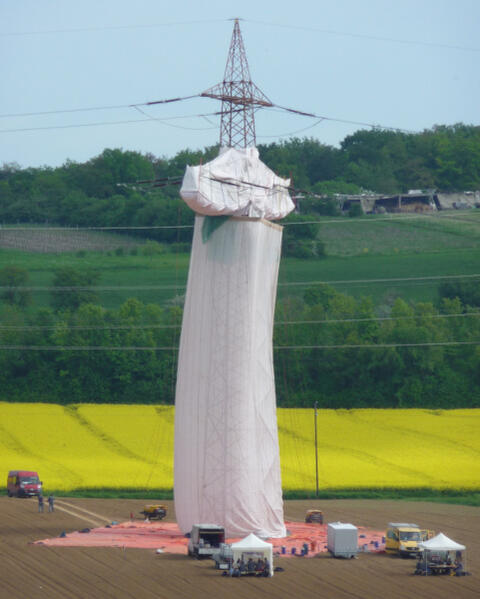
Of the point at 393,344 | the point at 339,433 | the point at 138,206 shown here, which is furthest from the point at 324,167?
the point at 339,433

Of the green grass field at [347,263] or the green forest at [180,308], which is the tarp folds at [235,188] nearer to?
the green forest at [180,308]

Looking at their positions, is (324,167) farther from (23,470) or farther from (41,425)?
(23,470)

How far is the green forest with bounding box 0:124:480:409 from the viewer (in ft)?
338

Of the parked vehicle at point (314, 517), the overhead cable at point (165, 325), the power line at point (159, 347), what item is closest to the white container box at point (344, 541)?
the parked vehicle at point (314, 517)

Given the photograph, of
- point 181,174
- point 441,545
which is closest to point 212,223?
point 441,545

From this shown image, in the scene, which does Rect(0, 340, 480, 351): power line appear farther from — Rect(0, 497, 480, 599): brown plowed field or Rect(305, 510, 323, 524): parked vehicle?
Rect(0, 497, 480, 599): brown plowed field

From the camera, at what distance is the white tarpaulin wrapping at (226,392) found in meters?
52.5

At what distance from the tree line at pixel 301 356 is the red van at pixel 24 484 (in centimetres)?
2911

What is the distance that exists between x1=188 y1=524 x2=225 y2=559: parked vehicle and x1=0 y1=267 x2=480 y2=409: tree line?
50.3 m

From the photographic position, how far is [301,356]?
106000mm

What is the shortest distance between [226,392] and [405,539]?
1006 centimetres

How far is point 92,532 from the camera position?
5609cm

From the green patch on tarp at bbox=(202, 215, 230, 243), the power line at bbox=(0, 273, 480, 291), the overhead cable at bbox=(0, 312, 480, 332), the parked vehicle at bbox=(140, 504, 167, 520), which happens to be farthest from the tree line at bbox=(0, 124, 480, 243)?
the green patch on tarp at bbox=(202, 215, 230, 243)

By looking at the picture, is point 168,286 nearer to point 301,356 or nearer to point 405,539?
point 301,356
